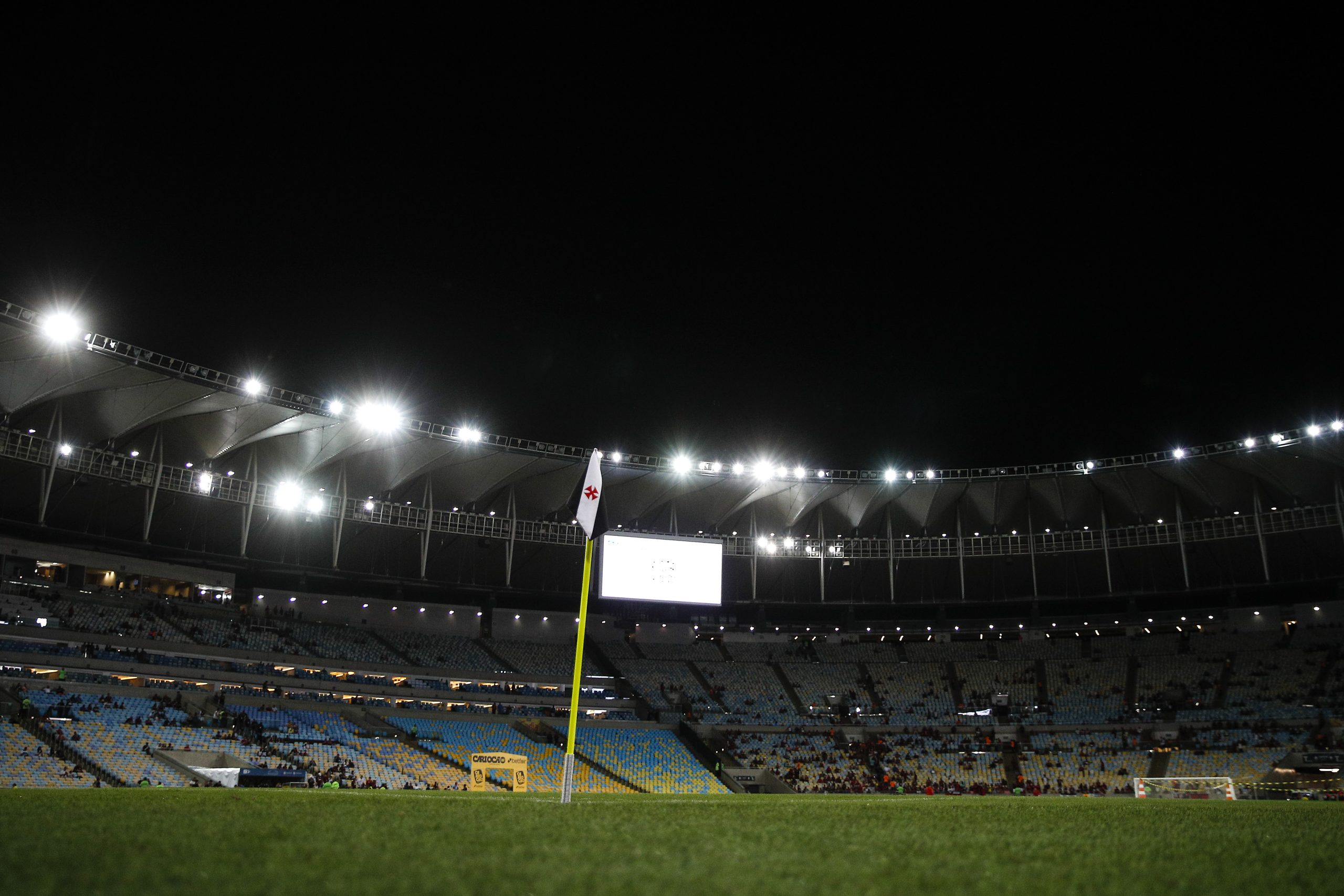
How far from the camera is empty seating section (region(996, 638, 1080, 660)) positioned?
61.2m

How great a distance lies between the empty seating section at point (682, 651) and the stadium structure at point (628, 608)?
327mm

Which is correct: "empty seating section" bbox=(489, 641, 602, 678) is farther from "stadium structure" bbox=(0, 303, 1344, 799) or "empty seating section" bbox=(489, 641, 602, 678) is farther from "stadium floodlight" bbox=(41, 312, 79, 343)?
"stadium floodlight" bbox=(41, 312, 79, 343)

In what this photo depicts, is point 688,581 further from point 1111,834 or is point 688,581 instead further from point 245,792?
point 1111,834

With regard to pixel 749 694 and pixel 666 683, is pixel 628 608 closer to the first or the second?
pixel 666 683

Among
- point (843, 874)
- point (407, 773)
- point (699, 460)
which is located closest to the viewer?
point (843, 874)

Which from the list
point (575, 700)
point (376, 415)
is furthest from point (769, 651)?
point (575, 700)

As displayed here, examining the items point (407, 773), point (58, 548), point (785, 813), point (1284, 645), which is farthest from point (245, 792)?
point (1284, 645)

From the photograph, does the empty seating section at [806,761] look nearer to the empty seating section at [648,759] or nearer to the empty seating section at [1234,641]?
the empty seating section at [648,759]

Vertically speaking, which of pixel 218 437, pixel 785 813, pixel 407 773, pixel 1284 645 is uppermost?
pixel 218 437

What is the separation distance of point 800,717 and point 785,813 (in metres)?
47.1

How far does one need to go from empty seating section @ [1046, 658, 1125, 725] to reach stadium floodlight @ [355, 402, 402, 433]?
40455 mm

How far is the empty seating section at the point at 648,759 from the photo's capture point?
46.4 meters

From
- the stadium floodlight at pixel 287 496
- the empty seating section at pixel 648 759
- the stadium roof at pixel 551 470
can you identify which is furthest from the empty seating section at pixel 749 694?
the stadium floodlight at pixel 287 496

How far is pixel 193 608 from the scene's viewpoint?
52.7m
